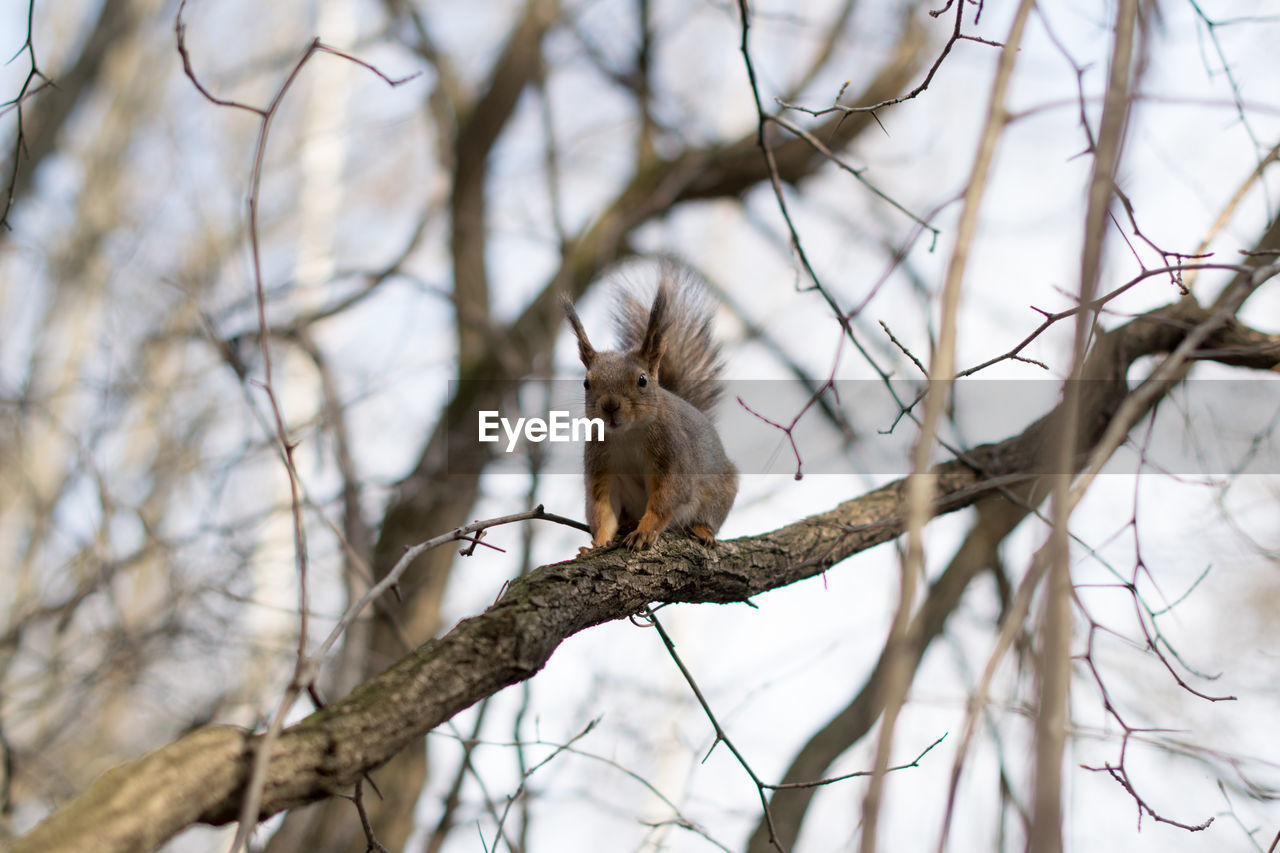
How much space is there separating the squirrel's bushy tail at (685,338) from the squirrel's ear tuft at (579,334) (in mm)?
205

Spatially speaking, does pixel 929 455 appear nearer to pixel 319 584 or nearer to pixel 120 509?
pixel 120 509

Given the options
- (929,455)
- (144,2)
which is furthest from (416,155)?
(929,455)

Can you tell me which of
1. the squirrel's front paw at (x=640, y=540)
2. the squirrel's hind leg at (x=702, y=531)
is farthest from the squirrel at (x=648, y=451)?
the squirrel's front paw at (x=640, y=540)

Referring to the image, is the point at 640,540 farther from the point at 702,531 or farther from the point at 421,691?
the point at 421,691

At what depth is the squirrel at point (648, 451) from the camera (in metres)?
2.54

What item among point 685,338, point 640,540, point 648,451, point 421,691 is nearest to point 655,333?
point 648,451

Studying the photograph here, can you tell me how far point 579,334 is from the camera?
2.72 meters

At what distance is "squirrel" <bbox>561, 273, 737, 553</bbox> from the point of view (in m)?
2.54

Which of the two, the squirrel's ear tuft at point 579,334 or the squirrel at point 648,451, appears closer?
the squirrel at point 648,451

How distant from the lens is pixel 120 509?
3561 millimetres

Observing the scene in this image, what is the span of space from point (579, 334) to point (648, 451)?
1.33ft

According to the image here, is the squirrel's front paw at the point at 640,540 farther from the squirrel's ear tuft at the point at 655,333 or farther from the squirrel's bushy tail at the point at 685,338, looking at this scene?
the squirrel's bushy tail at the point at 685,338

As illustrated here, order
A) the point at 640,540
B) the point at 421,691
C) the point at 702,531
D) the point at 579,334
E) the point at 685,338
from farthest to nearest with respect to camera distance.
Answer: the point at 685,338 < the point at 579,334 < the point at 702,531 < the point at 640,540 < the point at 421,691

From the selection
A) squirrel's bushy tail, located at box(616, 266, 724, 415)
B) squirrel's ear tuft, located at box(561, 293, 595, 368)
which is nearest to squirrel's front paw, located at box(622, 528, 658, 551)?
squirrel's ear tuft, located at box(561, 293, 595, 368)
